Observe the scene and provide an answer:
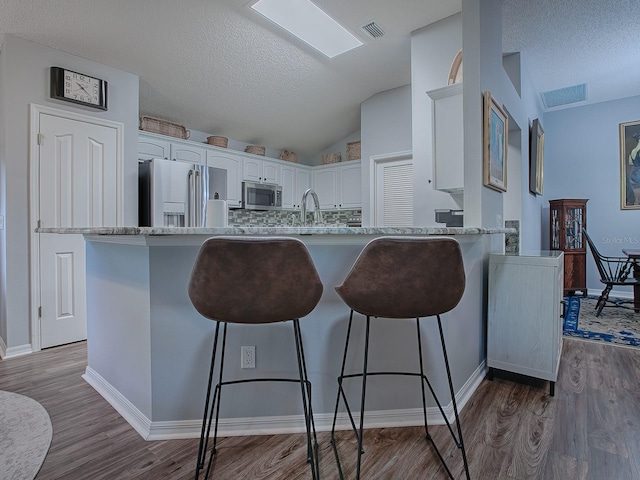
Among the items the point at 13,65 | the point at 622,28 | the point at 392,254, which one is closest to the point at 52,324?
the point at 13,65

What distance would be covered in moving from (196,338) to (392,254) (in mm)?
1007

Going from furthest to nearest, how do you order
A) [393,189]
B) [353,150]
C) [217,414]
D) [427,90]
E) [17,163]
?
[353,150], [393,189], [427,90], [17,163], [217,414]

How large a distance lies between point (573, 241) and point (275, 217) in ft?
14.4

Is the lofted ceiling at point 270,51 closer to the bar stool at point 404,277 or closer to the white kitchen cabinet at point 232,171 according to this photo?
the white kitchen cabinet at point 232,171

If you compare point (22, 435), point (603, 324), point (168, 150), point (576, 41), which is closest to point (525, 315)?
point (603, 324)

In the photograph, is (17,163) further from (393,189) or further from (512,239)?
(512,239)

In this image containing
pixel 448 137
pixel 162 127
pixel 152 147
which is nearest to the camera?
pixel 448 137

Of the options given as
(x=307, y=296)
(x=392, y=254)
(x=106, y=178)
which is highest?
(x=106, y=178)

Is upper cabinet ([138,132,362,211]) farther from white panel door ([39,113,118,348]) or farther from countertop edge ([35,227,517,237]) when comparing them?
countertop edge ([35,227,517,237])

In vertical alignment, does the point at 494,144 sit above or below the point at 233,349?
above

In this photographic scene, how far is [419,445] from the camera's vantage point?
1.53m

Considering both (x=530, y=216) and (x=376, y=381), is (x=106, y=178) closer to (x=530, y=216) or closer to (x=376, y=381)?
(x=376, y=381)

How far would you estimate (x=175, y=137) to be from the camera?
4.07m

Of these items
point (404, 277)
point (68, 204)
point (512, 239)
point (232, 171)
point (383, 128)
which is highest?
point (383, 128)
